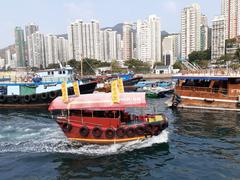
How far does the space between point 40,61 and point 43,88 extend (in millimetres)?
139921

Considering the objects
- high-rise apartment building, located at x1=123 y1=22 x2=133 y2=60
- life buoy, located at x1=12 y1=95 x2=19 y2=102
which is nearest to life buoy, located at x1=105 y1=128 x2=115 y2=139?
life buoy, located at x1=12 y1=95 x2=19 y2=102

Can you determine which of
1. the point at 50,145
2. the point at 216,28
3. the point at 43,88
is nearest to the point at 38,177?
the point at 50,145

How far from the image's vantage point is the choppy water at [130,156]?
13.7 metres

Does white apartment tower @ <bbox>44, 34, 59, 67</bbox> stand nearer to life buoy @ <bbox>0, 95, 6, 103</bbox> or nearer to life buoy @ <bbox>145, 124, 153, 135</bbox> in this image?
life buoy @ <bbox>0, 95, 6, 103</bbox>

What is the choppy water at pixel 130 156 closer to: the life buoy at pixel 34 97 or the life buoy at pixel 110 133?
the life buoy at pixel 110 133

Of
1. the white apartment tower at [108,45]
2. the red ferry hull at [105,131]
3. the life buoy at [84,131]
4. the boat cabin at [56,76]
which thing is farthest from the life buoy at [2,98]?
the white apartment tower at [108,45]

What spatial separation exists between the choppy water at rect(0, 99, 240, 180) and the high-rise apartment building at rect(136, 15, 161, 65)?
150 m

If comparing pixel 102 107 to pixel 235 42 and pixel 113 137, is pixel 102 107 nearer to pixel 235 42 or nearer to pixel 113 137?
pixel 113 137

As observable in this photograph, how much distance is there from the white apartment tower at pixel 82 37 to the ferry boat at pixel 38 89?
10651cm

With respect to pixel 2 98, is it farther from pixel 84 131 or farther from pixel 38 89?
pixel 84 131

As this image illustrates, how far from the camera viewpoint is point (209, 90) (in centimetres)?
3064

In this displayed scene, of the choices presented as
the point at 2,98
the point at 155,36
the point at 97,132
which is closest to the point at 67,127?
the point at 97,132

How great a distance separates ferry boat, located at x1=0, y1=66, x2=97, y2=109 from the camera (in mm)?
37812

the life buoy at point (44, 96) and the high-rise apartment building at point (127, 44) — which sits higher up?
the high-rise apartment building at point (127, 44)
